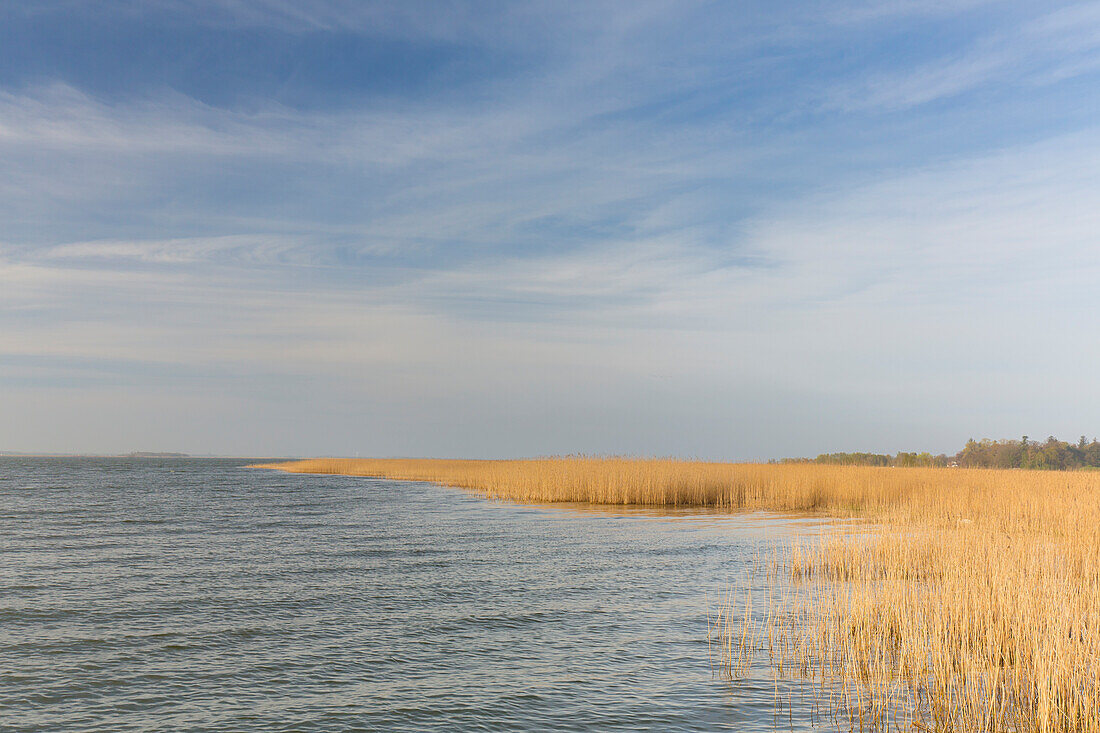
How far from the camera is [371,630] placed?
9203mm

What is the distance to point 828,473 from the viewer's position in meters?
27.4

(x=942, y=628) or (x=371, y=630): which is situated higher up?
(x=942, y=628)

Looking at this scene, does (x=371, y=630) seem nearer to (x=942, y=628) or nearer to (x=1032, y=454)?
(x=942, y=628)

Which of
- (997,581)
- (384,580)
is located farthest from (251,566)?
(997,581)

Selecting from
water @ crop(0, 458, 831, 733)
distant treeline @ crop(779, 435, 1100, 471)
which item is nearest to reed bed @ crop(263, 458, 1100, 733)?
water @ crop(0, 458, 831, 733)

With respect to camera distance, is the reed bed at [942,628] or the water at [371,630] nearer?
the reed bed at [942,628]

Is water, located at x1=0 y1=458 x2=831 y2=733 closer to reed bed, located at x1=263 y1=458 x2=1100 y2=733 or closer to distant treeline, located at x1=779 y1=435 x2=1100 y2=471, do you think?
reed bed, located at x1=263 y1=458 x2=1100 y2=733

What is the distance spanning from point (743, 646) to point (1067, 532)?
9053 millimetres

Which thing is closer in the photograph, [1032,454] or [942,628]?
[942,628]

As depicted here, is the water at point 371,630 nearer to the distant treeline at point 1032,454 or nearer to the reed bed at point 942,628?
the reed bed at point 942,628

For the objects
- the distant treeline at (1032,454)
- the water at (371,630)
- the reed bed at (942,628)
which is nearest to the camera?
the reed bed at (942,628)

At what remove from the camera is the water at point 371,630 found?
649cm

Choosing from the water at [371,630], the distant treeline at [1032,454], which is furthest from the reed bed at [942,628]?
the distant treeline at [1032,454]

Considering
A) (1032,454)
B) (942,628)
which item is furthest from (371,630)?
(1032,454)
